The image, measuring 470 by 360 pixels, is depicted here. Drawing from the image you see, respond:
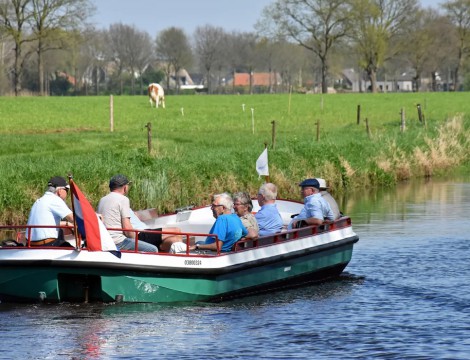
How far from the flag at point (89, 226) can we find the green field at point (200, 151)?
26.2ft

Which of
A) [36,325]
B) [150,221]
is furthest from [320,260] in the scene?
[36,325]

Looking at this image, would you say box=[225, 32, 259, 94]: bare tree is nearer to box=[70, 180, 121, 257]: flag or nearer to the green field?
the green field

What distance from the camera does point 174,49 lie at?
160 metres

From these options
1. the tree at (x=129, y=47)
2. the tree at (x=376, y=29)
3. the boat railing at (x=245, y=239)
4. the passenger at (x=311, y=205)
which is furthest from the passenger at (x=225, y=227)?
the tree at (x=129, y=47)

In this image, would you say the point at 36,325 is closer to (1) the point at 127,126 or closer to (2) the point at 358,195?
(2) the point at 358,195

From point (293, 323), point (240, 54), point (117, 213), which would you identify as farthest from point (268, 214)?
point (240, 54)

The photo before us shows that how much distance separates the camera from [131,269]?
599 inches

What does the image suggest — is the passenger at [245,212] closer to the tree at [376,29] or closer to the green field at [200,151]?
the green field at [200,151]

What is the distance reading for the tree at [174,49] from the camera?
159m

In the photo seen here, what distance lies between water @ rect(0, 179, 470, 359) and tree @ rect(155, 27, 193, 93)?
141 m

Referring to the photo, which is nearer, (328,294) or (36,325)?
(36,325)

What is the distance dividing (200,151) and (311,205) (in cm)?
1367

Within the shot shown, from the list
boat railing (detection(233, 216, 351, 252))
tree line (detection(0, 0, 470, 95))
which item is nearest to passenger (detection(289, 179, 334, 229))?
boat railing (detection(233, 216, 351, 252))

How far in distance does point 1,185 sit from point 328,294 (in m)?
8.45
